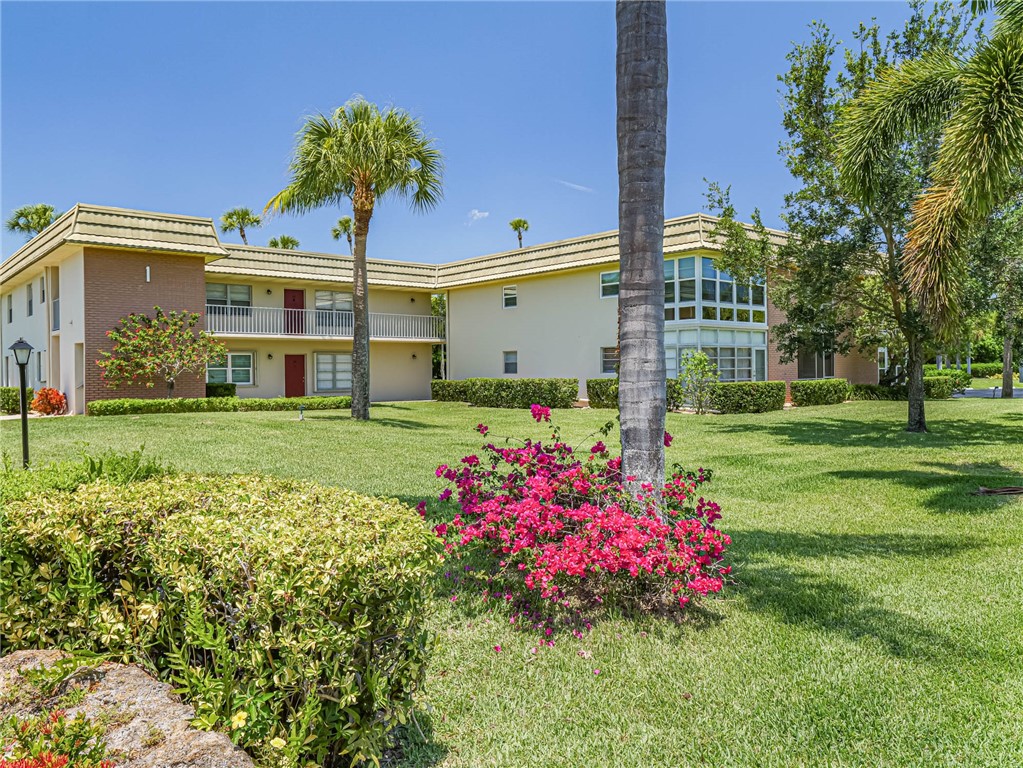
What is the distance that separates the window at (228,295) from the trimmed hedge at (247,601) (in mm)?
24892

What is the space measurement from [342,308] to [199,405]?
10.3 m

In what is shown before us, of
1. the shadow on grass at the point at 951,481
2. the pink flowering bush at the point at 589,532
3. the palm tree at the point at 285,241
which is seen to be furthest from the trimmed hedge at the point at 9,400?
the shadow on grass at the point at 951,481

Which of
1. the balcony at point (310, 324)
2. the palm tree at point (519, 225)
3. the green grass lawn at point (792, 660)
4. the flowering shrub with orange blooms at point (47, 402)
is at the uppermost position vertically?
the palm tree at point (519, 225)

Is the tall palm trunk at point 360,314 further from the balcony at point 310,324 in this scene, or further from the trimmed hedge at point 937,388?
the trimmed hedge at point 937,388

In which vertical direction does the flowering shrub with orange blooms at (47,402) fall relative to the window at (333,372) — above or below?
below

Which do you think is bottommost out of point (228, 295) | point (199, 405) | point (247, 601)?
point (247, 601)

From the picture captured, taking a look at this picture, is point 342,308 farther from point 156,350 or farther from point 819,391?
point 819,391

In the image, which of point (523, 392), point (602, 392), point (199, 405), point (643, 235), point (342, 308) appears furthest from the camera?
point (342, 308)

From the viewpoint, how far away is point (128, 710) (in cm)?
263

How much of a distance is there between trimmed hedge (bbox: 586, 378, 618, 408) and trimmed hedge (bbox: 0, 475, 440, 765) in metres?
20.2

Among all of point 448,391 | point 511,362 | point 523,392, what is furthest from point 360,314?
point 511,362

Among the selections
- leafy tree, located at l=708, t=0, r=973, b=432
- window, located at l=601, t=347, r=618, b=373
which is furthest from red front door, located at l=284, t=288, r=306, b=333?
leafy tree, located at l=708, t=0, r=973, b=432

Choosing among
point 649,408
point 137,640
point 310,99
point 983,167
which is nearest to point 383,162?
point 310,99

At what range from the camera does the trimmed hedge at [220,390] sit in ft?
78.9
